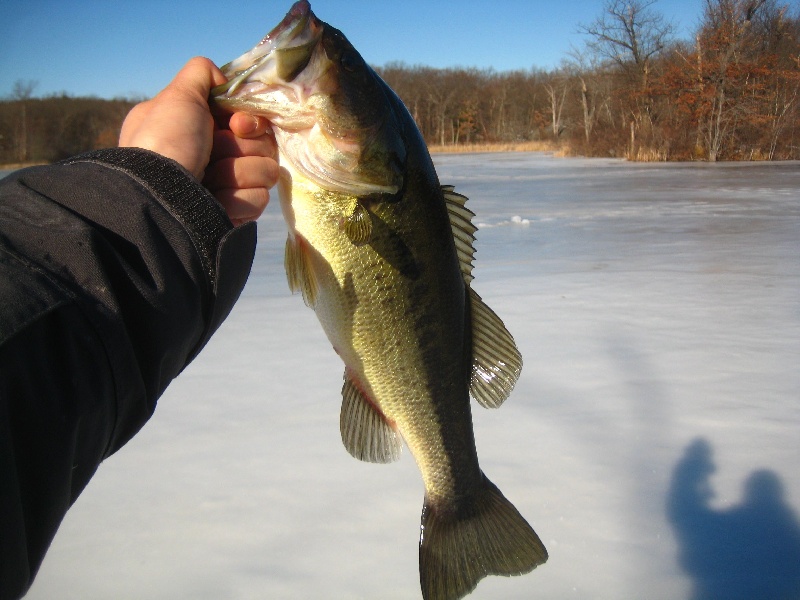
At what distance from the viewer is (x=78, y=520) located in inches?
89.7

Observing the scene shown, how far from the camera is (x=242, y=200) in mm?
1592

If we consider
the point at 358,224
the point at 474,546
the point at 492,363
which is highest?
the point at 358,224

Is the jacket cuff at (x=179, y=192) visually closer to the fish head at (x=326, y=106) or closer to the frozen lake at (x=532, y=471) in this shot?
the fish head at (x=326, y=106)

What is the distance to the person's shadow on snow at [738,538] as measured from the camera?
6.40ft

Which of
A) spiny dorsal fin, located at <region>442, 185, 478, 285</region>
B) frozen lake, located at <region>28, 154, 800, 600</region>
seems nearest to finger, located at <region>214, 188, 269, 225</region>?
spiny dorsal fin, located at <region>442, 185, 478, 285</region>

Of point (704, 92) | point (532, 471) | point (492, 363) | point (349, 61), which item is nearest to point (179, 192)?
point (349, 61)

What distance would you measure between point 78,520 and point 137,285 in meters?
1.49

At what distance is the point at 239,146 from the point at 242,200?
5.4 inches

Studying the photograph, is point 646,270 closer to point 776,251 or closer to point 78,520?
point 776,251

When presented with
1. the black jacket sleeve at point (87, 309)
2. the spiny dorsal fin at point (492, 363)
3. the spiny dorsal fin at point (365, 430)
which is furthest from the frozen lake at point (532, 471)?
the black jacket sleeve at point (87, 309)

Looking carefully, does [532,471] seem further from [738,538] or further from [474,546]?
[474,546]

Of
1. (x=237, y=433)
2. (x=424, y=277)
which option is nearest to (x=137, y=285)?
(x=424, y=277)

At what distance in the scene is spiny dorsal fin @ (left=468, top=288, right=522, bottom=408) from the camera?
164 centimetres

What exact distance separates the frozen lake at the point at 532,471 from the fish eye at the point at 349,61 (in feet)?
4.98
